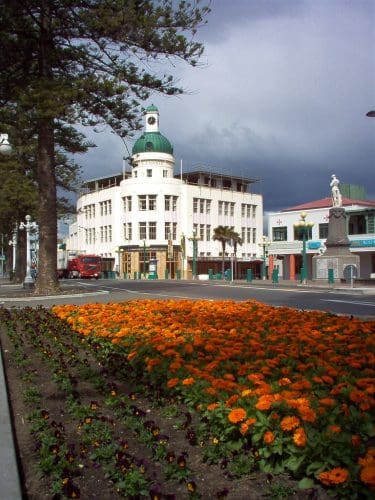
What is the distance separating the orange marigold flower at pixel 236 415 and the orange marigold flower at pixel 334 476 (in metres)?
0.66

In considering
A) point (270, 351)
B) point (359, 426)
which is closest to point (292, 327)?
point (270, 351)

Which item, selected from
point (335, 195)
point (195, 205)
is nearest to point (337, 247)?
point (335, 195)

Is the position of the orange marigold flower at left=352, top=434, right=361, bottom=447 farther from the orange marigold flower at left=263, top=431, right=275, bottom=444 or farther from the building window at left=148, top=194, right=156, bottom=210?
the building window at left=148, top=194, right=156, bottom=210

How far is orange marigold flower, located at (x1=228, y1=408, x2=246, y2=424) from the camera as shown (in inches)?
140

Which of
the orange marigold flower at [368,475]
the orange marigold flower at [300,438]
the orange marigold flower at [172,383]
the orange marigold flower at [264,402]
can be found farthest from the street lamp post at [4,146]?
the orange marigold flower at [368,475]

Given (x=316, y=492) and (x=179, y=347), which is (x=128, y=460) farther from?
(x=179, y=347)

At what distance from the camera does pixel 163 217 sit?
79.4 meters

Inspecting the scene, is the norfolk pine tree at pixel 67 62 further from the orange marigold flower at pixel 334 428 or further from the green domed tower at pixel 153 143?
the green domed tower at pixel 153 143

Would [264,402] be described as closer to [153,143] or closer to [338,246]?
[338,246]

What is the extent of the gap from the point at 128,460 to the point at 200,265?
7792cm

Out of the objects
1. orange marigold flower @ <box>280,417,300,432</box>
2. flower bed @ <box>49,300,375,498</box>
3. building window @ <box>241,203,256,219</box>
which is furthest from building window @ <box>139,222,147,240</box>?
orange marigold flower @ <box>280,417,300,432</box>

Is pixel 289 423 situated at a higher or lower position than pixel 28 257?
lower

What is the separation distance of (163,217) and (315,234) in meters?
21.4

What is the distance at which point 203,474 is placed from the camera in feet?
11.6
